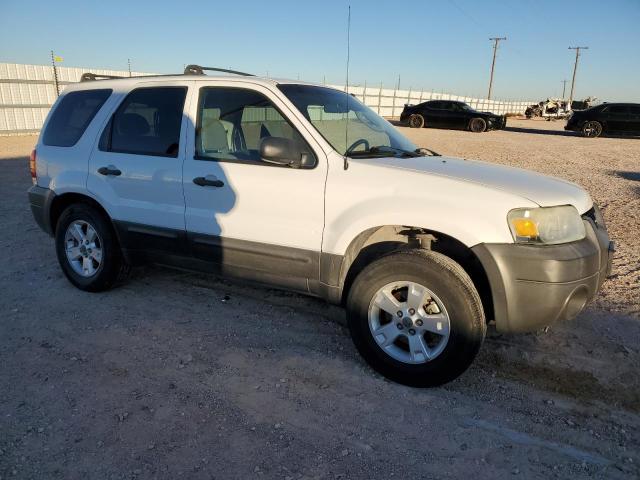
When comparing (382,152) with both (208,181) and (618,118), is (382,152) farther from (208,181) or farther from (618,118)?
(618,118)

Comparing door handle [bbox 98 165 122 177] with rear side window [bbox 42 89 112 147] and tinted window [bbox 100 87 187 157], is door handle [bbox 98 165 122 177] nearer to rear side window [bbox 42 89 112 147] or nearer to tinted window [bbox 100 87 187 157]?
tinted window [bbox 100 87 187 157]

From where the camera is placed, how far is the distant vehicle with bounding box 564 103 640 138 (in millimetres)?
22339

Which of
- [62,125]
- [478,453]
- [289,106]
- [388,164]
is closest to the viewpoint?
[478,453]

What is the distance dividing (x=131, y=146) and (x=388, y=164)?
2.22 metres

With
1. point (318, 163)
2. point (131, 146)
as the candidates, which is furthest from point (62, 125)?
point (318, 163)

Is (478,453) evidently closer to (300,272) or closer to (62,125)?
(300,272)

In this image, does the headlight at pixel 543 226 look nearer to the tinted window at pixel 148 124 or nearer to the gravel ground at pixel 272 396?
the gravel ground at pixel 272 396

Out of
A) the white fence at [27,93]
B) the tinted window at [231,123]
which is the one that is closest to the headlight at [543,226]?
the tinted window at [231,123]

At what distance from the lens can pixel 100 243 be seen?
167 inches

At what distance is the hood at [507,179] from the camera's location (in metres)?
2.90

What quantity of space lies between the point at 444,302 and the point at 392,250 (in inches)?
21.1

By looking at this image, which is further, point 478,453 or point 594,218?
point 594,218

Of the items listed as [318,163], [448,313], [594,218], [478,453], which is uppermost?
[318,163]

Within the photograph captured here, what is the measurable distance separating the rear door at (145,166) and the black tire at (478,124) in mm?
23646
